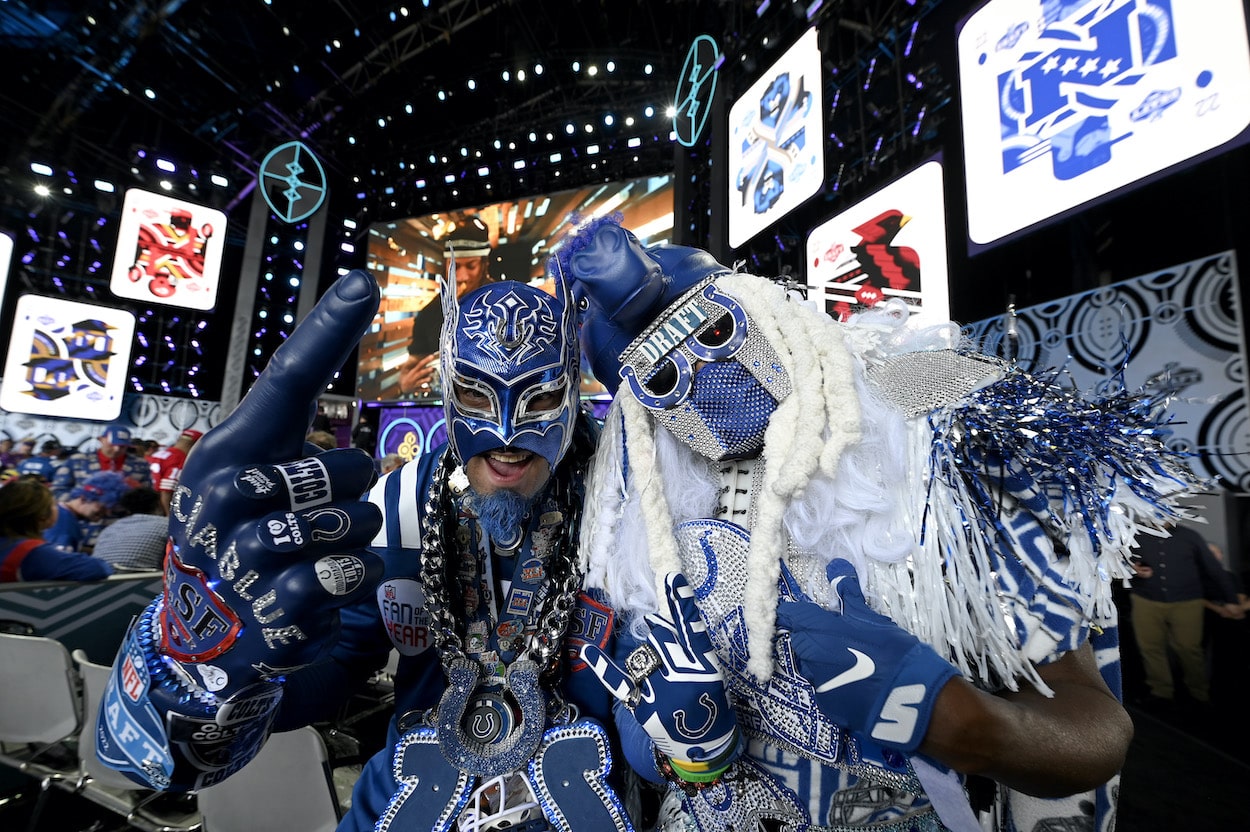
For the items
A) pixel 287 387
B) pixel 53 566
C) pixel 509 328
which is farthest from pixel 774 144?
pixel 53 566

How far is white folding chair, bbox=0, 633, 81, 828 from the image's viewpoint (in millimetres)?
2406

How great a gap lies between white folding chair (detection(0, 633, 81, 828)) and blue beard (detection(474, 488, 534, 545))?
256 cm

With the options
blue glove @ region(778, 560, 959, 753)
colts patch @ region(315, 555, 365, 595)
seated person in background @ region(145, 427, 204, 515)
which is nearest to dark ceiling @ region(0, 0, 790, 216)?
seated person in background @ region(145, 427, 204, 515)

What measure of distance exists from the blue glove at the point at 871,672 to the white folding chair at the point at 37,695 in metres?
3.14

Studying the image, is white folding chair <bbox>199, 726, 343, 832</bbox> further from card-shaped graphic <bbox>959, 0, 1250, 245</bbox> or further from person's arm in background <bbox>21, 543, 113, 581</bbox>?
card-shaped graphic <bbox>959, 0, 1250, 245</bbox>

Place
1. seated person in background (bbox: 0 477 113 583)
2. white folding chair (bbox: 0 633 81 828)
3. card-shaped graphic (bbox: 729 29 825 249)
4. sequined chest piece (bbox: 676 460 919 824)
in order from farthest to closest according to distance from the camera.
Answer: card-shaped graphic (bbox: 729 29 825 249) < seated person in background (bbox: 0 477 113 583) < white folding chair (bbox: 0 633 81 828) < sequined chest piece (bbox: 676 460 919 824)

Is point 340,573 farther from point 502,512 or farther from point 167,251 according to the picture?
point 167,251

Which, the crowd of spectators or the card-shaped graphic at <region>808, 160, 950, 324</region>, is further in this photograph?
the crowd of spectators

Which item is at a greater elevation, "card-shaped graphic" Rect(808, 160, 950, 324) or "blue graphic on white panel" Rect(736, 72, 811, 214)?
"blue graphic on white panel" Rect(736, 72, 811, 214)

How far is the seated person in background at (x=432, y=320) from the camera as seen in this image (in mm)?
8211

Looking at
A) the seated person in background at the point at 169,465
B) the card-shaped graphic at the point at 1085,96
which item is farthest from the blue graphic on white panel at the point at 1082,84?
the seated person in background at the point at 169,465

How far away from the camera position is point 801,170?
3.39m

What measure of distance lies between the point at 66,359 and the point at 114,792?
8.13m

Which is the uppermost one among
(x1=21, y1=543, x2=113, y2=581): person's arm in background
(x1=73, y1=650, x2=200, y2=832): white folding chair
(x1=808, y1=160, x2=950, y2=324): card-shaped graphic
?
(x1=808, y1=160, x2=950, y2=324): card-shaped graphic
